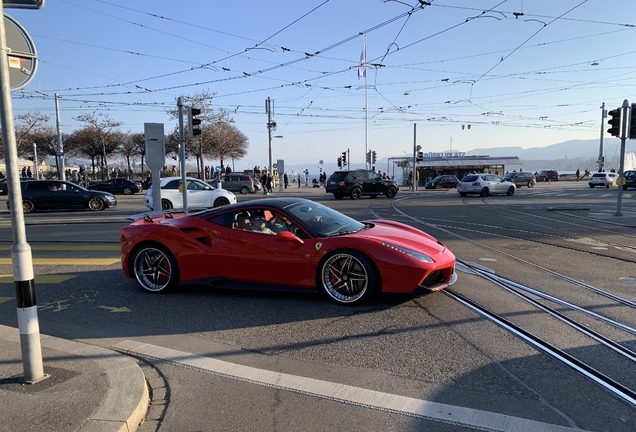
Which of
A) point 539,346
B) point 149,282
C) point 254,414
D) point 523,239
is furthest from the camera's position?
point 523,239

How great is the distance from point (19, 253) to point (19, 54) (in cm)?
161

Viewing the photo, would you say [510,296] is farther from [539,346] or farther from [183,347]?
[183,347]

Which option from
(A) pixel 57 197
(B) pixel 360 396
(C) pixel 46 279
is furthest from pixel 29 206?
(B) pixel 360 396

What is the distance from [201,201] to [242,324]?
1535 centimetres

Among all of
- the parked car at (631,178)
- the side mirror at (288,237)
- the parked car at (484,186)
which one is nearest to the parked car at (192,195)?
the side mirror at (288,237)

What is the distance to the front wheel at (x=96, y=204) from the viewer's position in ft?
68.8

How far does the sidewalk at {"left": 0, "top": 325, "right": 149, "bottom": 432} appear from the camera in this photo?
120 inches

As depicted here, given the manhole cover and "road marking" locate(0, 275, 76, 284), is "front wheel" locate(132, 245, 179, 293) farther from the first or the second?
the manhole cover

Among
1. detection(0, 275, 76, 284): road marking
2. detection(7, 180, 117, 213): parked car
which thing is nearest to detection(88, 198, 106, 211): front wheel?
detection(7, 180, 117, 213): parked car

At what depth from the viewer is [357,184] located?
90.7ft

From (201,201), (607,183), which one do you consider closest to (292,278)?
(201,201)

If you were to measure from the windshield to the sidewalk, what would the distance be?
2.71m

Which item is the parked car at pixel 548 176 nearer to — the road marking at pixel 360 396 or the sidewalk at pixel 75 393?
the road marking at pixel 360 396

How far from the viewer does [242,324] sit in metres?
5.14
